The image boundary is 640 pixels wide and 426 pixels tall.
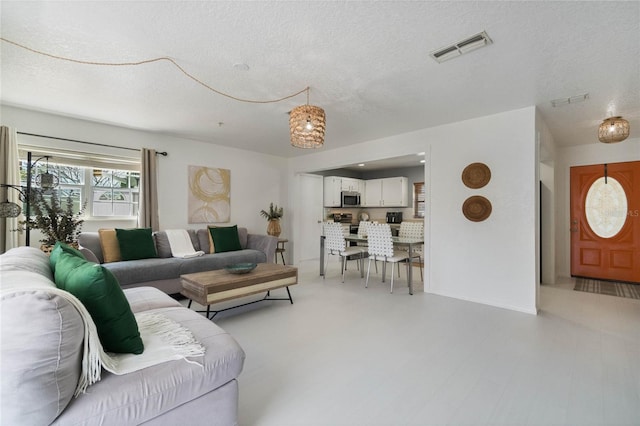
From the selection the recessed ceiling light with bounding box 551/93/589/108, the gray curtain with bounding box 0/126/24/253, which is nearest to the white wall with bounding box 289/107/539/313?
the recessed ceiling light with bounding box 551/93/589/108

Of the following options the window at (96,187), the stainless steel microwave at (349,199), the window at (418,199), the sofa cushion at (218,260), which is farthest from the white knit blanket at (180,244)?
the window at (418,199)

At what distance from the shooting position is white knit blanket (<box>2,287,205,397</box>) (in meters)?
1.11

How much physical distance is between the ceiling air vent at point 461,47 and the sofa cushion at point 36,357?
8.98ft

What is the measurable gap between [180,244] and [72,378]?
3570 millimetres

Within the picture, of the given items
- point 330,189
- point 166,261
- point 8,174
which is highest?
point 330,189

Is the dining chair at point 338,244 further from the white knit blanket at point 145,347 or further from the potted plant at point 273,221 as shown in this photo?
the white knit blanket at point 145,347

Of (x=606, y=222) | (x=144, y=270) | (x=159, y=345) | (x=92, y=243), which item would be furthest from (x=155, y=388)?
(x=606, y=222)

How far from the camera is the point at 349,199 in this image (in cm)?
760

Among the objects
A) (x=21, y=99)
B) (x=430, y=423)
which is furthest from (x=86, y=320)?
(x=21, y=99)

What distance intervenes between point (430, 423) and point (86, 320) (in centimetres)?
176

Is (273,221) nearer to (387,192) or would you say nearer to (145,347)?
(387,192)

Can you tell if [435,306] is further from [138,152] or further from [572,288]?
[138,152]

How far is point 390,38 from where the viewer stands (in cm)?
205

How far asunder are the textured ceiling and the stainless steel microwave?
148 inches
